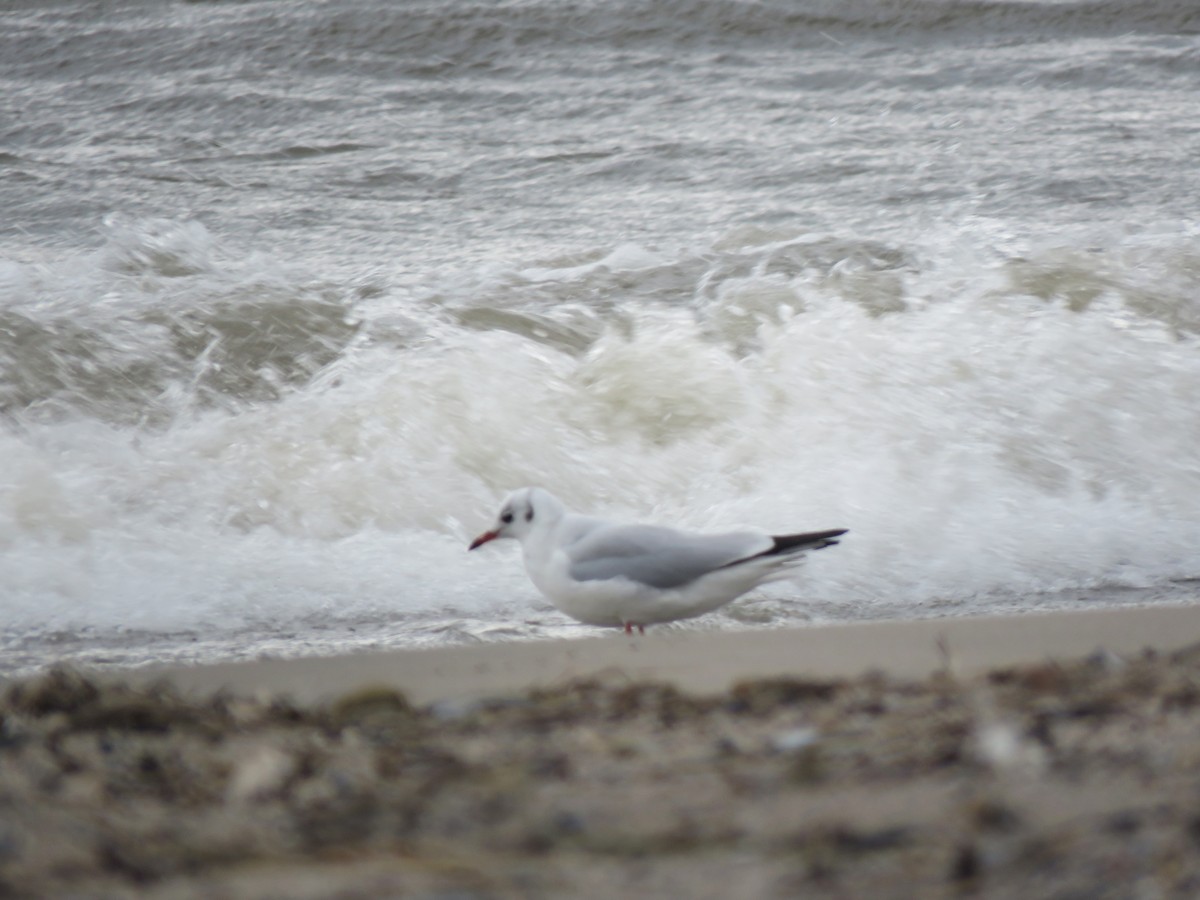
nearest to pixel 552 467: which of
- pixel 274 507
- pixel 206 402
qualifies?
pixel 274 507

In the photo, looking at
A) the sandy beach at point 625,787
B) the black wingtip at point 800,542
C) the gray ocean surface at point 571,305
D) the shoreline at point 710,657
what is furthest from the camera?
the gray ocean surface at point 571,305

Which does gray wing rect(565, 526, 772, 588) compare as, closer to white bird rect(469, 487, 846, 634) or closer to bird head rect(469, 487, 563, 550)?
white bird rect(469, 487, 846, 634)

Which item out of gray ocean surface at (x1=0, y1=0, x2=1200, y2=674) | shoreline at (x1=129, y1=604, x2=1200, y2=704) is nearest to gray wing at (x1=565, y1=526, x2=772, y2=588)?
shoreline at (x1=129, y1=604, x2=1200, y2=704)

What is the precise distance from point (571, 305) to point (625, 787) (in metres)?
4.53

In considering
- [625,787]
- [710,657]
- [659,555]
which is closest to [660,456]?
[659,555]

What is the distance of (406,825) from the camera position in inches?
67.6

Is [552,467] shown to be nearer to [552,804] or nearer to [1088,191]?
[552,804]

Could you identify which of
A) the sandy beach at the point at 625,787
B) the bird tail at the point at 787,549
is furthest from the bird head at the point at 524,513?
the sandy beach at the point at 625,787

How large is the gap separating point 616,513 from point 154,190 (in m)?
4.02

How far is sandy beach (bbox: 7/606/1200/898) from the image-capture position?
1505 mm

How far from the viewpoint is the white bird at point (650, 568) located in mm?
3357

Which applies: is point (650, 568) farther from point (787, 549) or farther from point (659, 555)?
point (787, 549)

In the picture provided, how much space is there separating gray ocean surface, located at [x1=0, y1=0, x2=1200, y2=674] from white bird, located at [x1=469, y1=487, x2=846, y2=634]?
314mm

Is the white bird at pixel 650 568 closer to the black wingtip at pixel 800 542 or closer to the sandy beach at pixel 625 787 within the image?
the black wingtip at pixel 800 542
